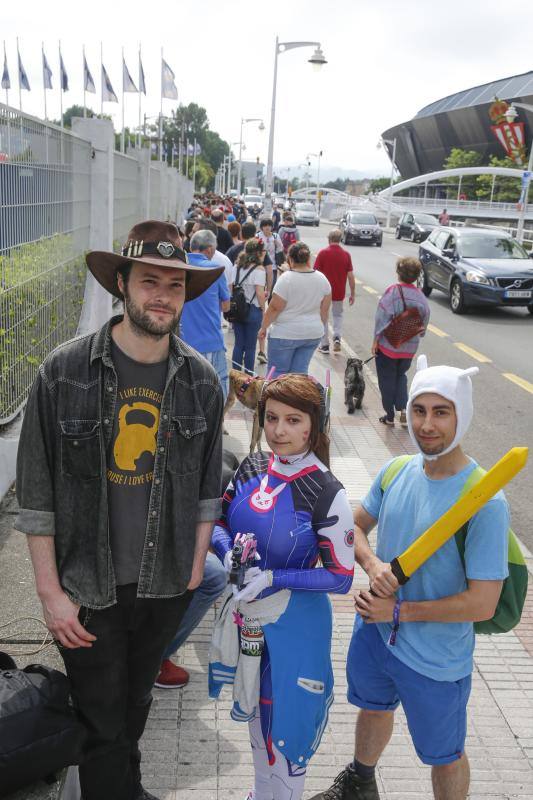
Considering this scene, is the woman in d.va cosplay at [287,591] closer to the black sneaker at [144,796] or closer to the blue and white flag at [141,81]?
the black sneaker at [144,796]

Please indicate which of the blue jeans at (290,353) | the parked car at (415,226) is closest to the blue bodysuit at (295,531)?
the blue jeans at (290,353)

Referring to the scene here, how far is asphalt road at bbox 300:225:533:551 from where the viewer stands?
7832mm

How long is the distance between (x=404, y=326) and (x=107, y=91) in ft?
70.2

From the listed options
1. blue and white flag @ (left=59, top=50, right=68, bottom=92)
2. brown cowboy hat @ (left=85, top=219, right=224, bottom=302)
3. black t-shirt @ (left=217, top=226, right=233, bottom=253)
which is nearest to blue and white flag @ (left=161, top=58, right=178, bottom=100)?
blue and white flag @ (left=59, top=50, right=68, bottom=92)

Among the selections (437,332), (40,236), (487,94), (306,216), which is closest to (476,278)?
(437,332)

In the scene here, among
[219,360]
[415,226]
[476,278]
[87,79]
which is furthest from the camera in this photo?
[415,226]

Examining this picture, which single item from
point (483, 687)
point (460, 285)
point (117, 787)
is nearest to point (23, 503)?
point (117, 787)

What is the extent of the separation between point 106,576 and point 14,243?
3.64 meters

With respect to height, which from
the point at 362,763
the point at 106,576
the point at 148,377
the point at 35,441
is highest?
the point at 148,377

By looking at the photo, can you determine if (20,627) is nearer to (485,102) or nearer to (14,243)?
(14,243)

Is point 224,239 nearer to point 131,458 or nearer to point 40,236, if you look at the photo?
point 40,236

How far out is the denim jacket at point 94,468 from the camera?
7.96 feet

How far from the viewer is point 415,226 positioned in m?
41.7

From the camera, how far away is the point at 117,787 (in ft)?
9.15
